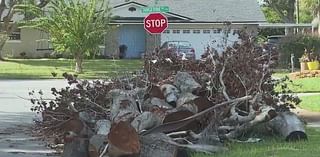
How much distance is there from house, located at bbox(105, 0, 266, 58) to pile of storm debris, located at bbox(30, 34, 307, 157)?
32961mm

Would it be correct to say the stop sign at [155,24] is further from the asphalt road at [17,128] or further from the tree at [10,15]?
the tree at [10,15]

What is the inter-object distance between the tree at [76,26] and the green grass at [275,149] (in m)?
22.0

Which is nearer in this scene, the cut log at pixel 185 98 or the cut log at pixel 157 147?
the cut log at pixel 157 147

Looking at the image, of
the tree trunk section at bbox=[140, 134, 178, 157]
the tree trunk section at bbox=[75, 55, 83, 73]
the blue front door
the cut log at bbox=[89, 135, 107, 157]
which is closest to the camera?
the tree trunk section at bbox=[140, 134, 178, 157]

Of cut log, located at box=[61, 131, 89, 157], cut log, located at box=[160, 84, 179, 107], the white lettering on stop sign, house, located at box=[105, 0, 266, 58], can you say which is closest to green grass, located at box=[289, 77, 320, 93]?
the white lettering on stop sign

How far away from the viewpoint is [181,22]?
46844mm

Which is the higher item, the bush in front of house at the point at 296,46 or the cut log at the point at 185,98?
the bush in front of house at the point at 296,46

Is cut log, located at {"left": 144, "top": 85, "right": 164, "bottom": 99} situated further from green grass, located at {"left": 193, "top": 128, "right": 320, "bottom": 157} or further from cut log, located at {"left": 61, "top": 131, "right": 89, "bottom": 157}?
cut log, located at {"left": 61, "top": 131, "right": 89, "bottom": 157}

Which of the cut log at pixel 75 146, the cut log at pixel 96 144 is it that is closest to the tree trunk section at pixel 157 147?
the cut log at pixel 96 144

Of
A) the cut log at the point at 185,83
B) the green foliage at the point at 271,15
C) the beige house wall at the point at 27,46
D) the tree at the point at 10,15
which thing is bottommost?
the cut log at the point at 185,83

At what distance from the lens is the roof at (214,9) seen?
4864 cm

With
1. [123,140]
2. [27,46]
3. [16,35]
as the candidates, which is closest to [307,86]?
[123,140]

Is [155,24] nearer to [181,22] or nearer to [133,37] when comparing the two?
[181,22]

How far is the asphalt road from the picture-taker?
1064cm
